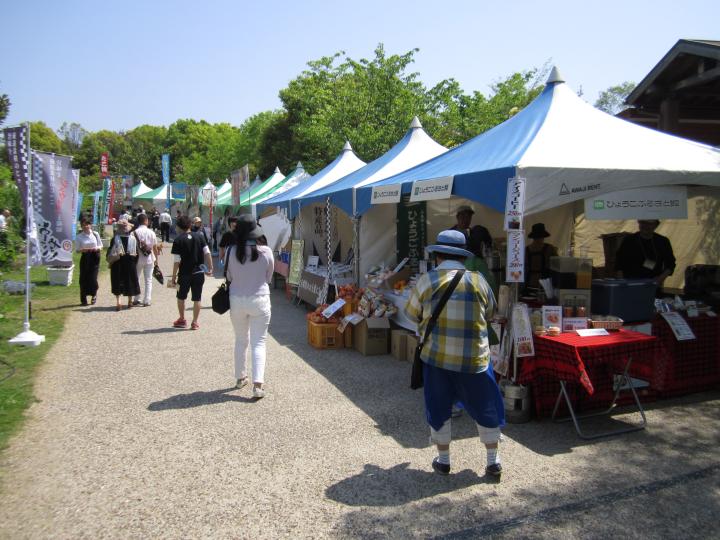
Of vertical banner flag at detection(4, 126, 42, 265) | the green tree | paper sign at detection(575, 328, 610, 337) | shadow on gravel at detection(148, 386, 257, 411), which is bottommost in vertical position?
shadow on gravel at detection(148, 386, 257, 411)

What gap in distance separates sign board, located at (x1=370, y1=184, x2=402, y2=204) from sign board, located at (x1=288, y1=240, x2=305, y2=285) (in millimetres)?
4131

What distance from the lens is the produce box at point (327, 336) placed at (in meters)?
7.39

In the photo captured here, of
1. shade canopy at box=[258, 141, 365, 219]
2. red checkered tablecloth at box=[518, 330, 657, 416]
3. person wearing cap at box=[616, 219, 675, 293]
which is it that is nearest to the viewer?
red checkered tablecloth at box=[518, 330, 657, 416]

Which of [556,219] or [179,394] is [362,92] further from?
[179,394]

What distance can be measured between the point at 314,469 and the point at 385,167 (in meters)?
6.42

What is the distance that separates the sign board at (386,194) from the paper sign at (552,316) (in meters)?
2.77

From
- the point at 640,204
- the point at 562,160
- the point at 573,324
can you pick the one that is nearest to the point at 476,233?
the point at 562,160

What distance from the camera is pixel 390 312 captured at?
283 inches

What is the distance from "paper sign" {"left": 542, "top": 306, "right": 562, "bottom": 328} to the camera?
4570 mm

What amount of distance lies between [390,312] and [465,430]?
2809mm

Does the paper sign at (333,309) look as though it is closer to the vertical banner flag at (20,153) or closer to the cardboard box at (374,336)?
the cardboard box at (374,336)

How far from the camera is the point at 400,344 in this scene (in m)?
6.84

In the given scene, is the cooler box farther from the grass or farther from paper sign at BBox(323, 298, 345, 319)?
the grass

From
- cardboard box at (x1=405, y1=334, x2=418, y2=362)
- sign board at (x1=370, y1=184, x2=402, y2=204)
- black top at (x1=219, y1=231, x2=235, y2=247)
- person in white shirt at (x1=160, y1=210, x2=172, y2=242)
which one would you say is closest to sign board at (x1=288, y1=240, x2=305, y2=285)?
sign board at (x1=370, y1=184, x2=402, y2=204)
